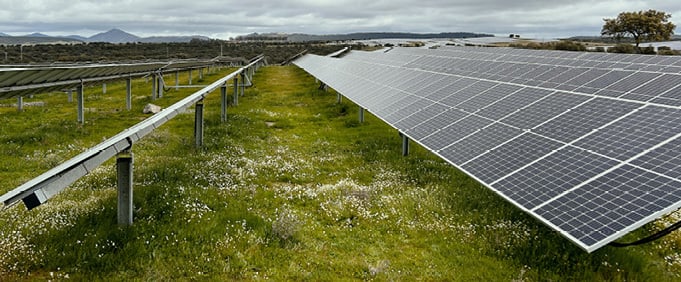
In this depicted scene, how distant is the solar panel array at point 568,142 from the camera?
7.07 metres

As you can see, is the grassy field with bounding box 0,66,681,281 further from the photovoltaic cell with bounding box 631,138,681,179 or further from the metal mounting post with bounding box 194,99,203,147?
the photovoltaic cell with bounding box 631,138,681,179

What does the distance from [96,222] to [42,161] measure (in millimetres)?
7612

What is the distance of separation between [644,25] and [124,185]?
94866 mm

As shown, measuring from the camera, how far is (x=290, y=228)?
9.55 meters

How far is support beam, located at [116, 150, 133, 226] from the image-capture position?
28.5 feet

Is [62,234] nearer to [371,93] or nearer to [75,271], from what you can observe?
[75,271]

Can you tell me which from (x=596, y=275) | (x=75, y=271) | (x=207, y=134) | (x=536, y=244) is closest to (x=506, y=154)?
(x=536, y=244)

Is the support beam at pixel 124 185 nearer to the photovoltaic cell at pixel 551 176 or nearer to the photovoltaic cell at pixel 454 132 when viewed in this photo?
the photovoltaic cell at pixel 551 176

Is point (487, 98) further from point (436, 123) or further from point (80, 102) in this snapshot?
point (80, 102)

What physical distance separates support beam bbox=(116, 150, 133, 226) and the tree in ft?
304

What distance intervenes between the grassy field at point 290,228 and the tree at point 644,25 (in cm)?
8407

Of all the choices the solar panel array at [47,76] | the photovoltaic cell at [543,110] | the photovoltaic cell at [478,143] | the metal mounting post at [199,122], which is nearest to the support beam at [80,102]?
the solar panel array at [47,76]

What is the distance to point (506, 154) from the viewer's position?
1002 centimetres

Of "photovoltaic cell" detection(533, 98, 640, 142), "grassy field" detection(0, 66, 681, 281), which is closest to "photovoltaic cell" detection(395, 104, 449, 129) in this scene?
"grassy field" detection(0, 66, 681, 281)
